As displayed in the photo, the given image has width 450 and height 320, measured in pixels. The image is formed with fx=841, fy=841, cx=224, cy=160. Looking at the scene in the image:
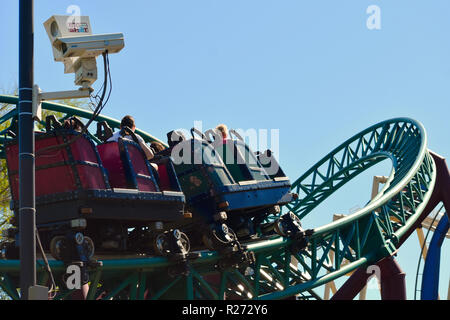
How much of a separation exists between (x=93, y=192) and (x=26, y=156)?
2.72 m

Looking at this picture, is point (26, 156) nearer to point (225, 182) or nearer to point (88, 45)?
point (88, 45)

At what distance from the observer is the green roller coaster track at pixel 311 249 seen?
10.4 metres

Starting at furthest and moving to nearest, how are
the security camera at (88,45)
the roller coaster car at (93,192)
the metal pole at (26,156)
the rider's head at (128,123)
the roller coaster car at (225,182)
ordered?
the roller coaster car at (225,182)
the rider's head at (128,123)
the roller coaster car at (93,192)
the security camera at (88,45)
the metal pole at (26,156)

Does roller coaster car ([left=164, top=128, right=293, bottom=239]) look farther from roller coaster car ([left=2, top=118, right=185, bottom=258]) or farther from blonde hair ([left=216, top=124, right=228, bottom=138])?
roller coaster car ([left=2, top=118, right=185, bottom=258])

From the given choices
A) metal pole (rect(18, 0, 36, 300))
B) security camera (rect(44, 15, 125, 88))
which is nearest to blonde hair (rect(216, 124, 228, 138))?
security camera (rect(44, 15, 125, 88))

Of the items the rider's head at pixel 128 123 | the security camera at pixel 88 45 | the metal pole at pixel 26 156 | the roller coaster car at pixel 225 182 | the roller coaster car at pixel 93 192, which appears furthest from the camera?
the roller coaster car at pixel 225 182

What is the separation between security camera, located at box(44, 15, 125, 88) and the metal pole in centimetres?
39

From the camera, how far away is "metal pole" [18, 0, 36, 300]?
6.47 metres

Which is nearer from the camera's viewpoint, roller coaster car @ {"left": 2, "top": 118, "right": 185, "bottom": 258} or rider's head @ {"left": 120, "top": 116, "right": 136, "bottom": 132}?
roller coaster car @ {"left": 2, "top": 118, "right": 185, "bottom": 258}

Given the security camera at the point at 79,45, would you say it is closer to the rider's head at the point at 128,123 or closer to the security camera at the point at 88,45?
the security camera at the point at 88,45

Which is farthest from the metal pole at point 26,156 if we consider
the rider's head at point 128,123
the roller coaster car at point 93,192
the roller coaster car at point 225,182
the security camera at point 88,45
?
the roller coaster car at point 225,182

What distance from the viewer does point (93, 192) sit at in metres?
9.35

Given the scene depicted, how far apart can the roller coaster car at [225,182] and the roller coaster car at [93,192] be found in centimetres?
88
